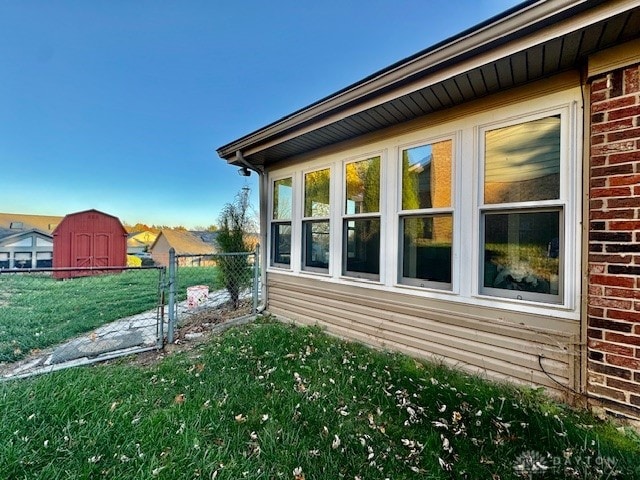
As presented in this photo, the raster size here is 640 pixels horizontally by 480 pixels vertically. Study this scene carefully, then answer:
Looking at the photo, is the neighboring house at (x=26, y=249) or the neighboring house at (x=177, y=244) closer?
the neighboring house at (x=26, y=249)

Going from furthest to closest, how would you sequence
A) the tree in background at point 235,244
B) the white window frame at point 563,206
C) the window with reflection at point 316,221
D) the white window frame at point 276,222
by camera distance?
the tree in background at point 235,244 < the white window frame at point 276,222 < the window with reflection at point 316,221 < the white window frame at point 563,206

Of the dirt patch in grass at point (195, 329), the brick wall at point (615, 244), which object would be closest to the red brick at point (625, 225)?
the brick wall at point (615, 244)

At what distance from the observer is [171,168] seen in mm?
17641

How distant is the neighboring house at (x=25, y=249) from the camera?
15.5 metres

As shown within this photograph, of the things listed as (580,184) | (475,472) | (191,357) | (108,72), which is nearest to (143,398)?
(191,357)

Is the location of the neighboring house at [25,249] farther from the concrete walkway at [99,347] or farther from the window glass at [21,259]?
the concrete walkway at [99,347]

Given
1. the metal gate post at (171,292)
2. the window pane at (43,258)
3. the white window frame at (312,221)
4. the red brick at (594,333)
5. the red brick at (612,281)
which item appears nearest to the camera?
the red brick at (612,281)

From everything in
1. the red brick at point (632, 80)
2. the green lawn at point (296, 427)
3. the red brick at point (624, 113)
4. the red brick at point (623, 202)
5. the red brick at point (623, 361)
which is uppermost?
the red brick at point (632, 80)

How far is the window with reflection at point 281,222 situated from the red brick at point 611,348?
359 centimetres

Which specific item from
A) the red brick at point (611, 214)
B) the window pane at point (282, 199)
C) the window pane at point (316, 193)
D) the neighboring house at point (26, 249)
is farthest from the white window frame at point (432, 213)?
the neighboring house at point (26, 249)

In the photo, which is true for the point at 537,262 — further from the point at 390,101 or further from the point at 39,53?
the point at 39,53

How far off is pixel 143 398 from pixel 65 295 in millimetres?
6753

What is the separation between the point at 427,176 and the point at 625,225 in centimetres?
154

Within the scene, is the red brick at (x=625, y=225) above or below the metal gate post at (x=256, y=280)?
above
